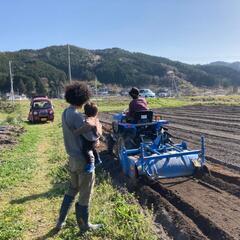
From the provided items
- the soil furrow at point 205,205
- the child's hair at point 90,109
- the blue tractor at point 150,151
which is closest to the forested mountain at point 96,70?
the blue tractor at point 150,151

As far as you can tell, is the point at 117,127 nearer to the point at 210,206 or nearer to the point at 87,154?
the point at 210,206

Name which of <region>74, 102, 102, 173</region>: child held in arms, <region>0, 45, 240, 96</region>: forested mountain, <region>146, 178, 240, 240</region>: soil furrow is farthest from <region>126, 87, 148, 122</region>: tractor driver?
<region>0, 45, 240, 96</region>: forested mountain

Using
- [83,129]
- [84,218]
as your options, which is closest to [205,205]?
[84,218]

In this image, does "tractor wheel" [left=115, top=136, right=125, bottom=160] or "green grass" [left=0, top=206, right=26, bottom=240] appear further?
"tractor wheel" [left=115, top=136, right=125, bottom=160]

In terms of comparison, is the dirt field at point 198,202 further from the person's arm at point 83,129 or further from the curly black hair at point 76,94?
the curly black hair at point 76,94

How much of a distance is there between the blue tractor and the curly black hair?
8.70 feet

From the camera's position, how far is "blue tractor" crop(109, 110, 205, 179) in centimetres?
862

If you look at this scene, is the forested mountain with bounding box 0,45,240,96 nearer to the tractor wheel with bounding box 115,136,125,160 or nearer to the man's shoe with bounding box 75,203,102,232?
the tractor wheel with bounding box 115,136,125,160

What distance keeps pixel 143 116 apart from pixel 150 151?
0.95 metres

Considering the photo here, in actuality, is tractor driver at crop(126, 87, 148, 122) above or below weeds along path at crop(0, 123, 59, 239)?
above

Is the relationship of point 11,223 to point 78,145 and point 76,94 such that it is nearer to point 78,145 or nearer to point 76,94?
point 78,145

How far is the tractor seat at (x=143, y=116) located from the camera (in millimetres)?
9867

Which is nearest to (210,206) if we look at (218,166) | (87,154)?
(87,154)

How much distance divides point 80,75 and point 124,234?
95.8 meters
